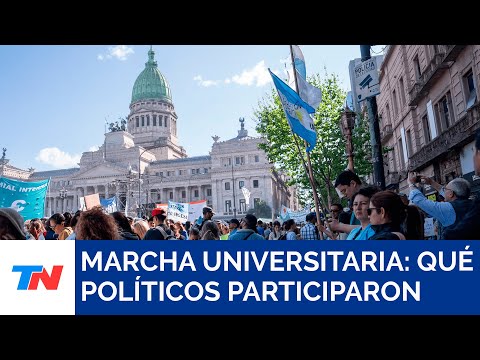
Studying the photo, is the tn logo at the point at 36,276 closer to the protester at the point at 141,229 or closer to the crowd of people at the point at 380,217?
the crowd of people at the point at 380,217

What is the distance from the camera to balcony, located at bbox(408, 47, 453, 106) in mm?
16594

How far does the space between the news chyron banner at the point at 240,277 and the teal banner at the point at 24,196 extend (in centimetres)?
765

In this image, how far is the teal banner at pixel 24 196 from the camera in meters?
9.34

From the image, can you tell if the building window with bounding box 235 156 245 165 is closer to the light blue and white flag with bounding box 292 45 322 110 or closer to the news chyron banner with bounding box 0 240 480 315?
the light blue and white flag with bounding box 292 45 322 110

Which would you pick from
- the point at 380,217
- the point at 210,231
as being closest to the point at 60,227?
the point at 210,231

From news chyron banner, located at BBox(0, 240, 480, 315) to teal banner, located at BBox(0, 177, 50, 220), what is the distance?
7646 mm

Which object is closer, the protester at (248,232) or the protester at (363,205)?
the protester at (363,205)

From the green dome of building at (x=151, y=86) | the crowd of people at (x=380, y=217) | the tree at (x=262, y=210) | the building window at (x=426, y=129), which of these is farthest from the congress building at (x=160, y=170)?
the crowd of people at (x=380, y=217)

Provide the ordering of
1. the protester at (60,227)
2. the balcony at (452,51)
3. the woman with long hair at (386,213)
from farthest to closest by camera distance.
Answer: the balcony at (452,51) → the protester at (60,227) → the woman with long hair at (386,213)

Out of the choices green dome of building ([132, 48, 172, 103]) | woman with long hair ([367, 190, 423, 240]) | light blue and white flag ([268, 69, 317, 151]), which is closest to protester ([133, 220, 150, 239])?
light blue and white flag ([268, 69, 317, 151])
